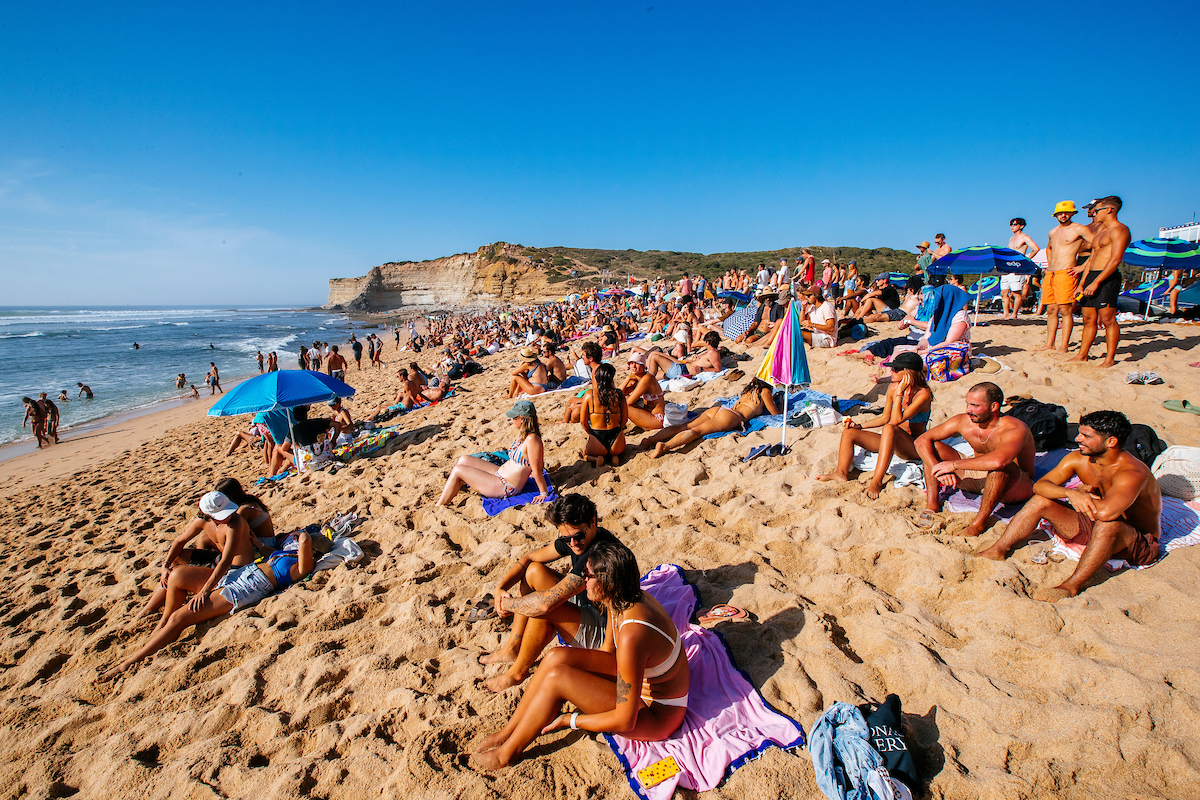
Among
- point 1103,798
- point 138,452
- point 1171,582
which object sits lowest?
point 138,452

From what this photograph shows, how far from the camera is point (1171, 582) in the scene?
2555mm

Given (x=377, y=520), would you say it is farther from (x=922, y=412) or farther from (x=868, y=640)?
(x=922, y=412)

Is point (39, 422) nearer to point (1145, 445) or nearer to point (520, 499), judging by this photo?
point (520, 499)

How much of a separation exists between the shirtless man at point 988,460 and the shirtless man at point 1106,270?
11.8 ft

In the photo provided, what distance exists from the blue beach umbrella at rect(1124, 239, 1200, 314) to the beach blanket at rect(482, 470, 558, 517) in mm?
10656

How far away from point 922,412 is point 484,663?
146 inches

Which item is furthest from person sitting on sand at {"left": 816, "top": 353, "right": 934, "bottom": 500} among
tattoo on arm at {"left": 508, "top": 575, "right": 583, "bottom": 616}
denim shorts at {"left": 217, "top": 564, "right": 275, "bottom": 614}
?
denim shorts at {"left": 217, "top": 564, "right": 275, "bottom": 614}

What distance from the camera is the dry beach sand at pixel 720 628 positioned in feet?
6.66

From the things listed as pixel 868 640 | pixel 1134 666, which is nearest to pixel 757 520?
pixel 868 640

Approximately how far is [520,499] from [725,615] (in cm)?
231

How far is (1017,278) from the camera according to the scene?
10.9 meters

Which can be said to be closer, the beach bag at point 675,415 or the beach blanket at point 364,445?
the beach bag at point 675,415

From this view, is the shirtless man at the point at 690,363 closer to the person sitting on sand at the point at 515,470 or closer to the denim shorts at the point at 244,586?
the person sitting on sand at the point at 515,470

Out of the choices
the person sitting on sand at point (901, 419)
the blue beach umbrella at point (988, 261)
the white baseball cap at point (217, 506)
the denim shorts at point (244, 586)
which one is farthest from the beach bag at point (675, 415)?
the blue beach umbrella at point (988, 261)
